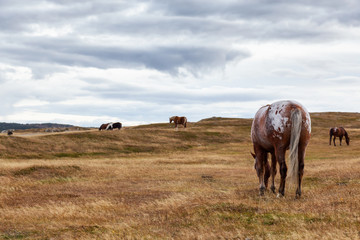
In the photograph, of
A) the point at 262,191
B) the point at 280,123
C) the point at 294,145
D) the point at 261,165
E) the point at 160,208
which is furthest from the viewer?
the point at 261,165

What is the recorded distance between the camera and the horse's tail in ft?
41.4

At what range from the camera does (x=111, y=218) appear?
36.1 ft

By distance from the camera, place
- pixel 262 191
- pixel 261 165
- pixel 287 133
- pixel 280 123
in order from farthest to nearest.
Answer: pixel 261 165, pixel 262 191, pixel 280 123, pixel 287 133

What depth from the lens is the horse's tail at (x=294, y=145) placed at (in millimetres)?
12617

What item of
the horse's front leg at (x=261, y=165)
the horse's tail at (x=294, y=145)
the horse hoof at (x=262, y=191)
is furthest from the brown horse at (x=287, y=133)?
the horse hoof at (x=262, y=191)

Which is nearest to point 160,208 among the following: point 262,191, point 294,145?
point 262,191

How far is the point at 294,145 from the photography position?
41.4 ft

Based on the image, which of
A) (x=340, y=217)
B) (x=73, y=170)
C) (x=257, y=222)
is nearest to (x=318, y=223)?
(x=340, y=217)

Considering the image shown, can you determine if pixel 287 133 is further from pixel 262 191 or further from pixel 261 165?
pixel 262 191

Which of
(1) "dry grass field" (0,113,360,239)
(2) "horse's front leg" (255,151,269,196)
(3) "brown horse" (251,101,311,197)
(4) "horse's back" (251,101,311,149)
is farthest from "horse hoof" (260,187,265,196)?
(4) "horse's back" (251,101,311,149)

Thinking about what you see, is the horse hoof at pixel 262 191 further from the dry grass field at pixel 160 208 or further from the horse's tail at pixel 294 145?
the horse's tail at pixel 294 145

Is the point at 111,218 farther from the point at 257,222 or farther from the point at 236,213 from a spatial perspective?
the point at 257,222

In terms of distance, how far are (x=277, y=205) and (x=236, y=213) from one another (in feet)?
5.80

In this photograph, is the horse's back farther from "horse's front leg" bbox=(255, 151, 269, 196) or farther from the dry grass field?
the dry grass field
